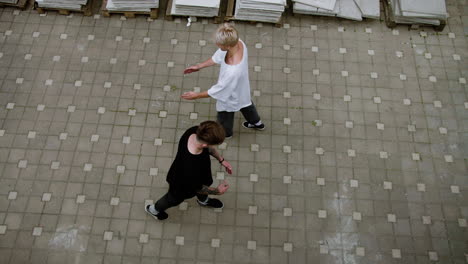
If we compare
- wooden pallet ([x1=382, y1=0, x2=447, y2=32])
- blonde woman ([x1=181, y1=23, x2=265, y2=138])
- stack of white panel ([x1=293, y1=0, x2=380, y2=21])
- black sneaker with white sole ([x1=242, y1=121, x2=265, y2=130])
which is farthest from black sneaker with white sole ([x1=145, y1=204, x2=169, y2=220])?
wooden pallet ([x1=382, y1=0, x2=447, y2=32])

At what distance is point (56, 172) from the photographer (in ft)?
16.7

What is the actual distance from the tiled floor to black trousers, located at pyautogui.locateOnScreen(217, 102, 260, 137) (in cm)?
32

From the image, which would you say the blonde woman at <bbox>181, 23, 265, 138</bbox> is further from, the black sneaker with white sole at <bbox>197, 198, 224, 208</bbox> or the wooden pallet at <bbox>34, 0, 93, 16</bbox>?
the wooden pallet at <bbox>34, 0, 93, 16</bbox>

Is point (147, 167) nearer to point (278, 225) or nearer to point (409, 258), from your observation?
point (278, 225)

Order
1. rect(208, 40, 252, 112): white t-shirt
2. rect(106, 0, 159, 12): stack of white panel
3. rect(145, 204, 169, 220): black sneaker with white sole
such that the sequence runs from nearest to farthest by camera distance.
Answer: rect(208, 40, 252, 112): white t-shirt → rect(145, 204, 169, 220): black sneaker with white sole → rect(106, 0, 159, 12): stack of white panel

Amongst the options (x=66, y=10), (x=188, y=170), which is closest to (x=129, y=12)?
(x=66, y=10)

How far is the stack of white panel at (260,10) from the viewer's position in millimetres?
5992

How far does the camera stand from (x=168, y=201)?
4418 millimetres

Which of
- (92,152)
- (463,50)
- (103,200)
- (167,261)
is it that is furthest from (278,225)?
(463,50)

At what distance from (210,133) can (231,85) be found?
99cm

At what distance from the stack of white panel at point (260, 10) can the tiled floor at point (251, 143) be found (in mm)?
179

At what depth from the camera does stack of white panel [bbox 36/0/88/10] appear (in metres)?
6.15

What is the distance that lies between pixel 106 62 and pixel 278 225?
351 cm

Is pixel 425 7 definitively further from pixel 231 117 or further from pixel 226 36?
pixel 226 36
